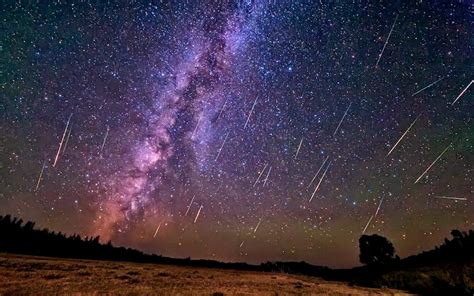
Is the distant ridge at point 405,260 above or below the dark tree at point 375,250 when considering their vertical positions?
below

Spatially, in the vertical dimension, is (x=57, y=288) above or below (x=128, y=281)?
below

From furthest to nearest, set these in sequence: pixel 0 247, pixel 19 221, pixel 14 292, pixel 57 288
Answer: pixel 19 221, pixel 0 247, pixel 57 288, pixel 14 292

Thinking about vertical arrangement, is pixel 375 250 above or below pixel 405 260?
above

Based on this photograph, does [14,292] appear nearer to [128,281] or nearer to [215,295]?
[128,281]

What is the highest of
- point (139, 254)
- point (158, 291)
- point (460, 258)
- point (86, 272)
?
point (139, 254)

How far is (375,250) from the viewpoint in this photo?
139 ft

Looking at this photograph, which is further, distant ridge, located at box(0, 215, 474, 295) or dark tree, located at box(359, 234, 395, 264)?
dark tree, located at box(359, 234, 395, 264)

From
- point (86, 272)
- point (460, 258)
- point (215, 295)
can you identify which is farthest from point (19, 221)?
point (460, 258)

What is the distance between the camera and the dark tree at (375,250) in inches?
1626

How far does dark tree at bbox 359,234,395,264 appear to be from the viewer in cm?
4131

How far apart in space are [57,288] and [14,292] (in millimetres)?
1683

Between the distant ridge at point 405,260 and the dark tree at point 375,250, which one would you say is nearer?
the distant ridge at point 405,260

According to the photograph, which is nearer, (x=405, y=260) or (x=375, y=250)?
(x=405, y=260)

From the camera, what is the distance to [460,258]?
25.4m
